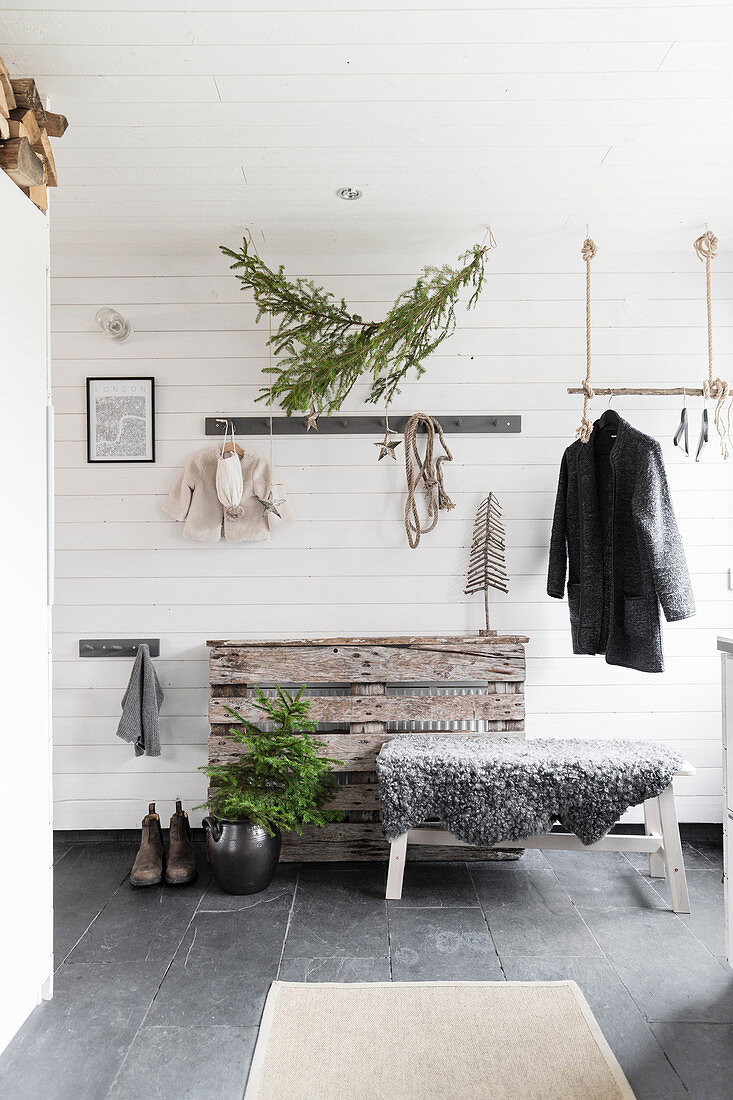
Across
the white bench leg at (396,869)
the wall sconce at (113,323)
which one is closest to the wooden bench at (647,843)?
the white bench leg at (396,869)

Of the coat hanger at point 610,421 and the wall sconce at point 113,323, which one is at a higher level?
the wall sconce at point 113,323

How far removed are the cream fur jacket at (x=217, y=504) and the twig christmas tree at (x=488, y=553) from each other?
31.2 inches

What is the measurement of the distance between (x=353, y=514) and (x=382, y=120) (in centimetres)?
148

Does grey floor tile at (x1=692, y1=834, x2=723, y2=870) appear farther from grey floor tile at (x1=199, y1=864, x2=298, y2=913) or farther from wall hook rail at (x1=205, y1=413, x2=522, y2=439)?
wall hook rail at (x1=205, y1=413, x2=522, y2=439)

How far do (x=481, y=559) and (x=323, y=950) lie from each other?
157cm

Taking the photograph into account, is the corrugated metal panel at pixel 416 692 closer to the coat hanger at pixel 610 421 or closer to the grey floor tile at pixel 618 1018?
the grey floor tile at pixel 618 1018

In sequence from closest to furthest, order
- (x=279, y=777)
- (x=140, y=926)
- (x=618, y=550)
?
(x=140, y=926) → (x=279, y=777) → (x=618, y=550)

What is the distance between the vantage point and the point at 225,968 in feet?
7.36

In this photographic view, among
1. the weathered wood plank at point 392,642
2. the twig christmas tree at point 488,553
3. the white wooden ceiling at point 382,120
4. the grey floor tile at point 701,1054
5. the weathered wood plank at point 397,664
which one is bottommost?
the grey floor tile at point 701,1054

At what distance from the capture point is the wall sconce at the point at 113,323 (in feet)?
10.4

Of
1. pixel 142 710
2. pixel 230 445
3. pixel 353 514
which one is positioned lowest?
pixel 142 710

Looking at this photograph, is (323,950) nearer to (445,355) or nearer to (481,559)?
(481,559)

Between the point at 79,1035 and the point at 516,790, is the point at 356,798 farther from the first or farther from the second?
the point at 79,1035

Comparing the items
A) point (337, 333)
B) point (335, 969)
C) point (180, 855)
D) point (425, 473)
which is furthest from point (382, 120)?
point (180, 855)
